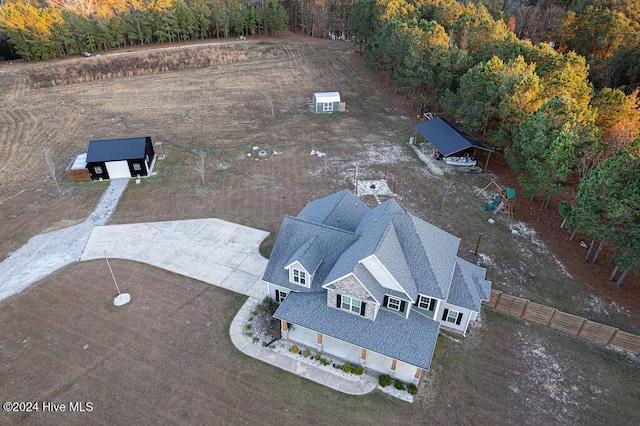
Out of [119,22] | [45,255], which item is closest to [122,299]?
[45,255]

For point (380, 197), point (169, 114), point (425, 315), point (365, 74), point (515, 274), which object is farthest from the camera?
point (365, 74)

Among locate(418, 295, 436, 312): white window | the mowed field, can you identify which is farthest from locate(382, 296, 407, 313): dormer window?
the mowed field

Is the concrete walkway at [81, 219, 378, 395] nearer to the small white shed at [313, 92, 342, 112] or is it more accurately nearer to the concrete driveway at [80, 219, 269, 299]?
the concrete driveway at [80, 219, 269, 299]

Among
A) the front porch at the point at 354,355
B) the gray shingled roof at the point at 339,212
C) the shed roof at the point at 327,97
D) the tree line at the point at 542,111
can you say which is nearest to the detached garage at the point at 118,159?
the gray shingled roof at the point at 339,212

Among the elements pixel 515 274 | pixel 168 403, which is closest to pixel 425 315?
pixel 515 274

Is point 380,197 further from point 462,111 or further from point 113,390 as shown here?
point 113,390
